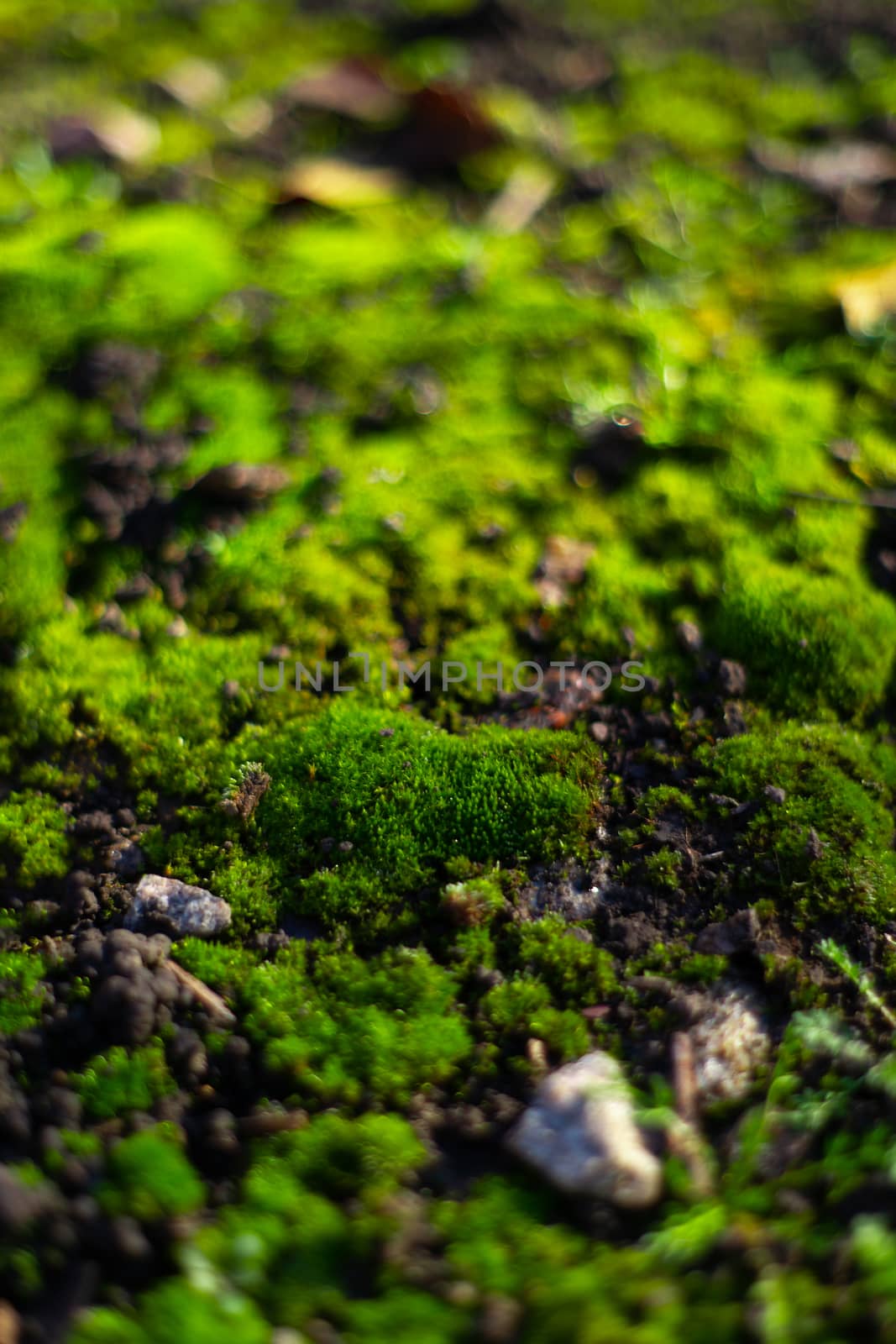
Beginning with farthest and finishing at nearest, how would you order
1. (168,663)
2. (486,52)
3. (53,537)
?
1. (486,52)
2. (53,537)
3. (168,663)

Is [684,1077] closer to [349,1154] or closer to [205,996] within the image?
[349,1154]

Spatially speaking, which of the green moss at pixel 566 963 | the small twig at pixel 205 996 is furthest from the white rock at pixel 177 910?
the green moss at pixel 566 963

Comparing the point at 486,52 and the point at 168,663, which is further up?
the point at 486,52

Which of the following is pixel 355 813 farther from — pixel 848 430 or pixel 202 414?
pixel 848 430

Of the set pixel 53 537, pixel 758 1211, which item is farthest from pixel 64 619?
pixel 758 1211

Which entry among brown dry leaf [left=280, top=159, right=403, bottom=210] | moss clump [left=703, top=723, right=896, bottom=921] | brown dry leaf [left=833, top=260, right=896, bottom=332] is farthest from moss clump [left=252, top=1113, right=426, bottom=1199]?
brown dry leaf [left=280, top=159, right=403, bottom=210]

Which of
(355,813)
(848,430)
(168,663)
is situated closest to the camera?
(355,813)
